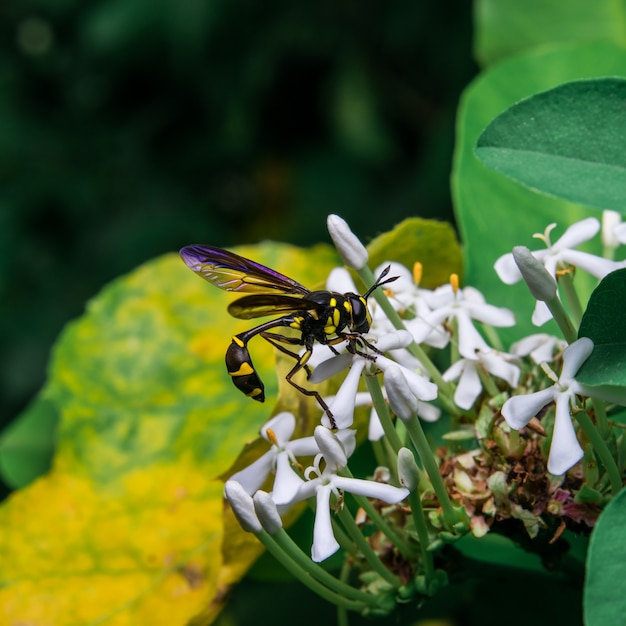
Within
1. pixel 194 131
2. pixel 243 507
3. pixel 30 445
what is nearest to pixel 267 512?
pixel 243 507

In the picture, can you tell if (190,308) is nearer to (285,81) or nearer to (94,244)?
(94,244)

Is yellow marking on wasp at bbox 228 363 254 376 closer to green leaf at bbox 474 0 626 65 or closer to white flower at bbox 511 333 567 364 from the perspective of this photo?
white flower at bbox 511 333 567 364

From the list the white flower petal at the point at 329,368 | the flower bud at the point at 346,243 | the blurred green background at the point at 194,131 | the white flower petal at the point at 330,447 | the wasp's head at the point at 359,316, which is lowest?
the blurred green background at the point at 194,131

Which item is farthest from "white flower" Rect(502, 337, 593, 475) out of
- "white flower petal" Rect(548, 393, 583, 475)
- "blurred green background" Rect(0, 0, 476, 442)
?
"blurred green background" Rect(0, 0, 476, 442)

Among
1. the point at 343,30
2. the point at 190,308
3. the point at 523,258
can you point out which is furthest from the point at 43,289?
the point at 523,258

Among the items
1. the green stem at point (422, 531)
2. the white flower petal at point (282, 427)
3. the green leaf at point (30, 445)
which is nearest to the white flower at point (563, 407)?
the green stem at point (422, 531)

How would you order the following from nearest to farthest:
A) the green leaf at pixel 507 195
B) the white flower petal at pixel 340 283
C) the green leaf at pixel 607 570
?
the green leaf at pixel 607 570 < the white flower petal at pixel 340 283 < the green leaf at pixel 507 195

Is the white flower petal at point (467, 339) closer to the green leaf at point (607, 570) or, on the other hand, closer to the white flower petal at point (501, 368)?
the white flower petal at point (501, 368)
